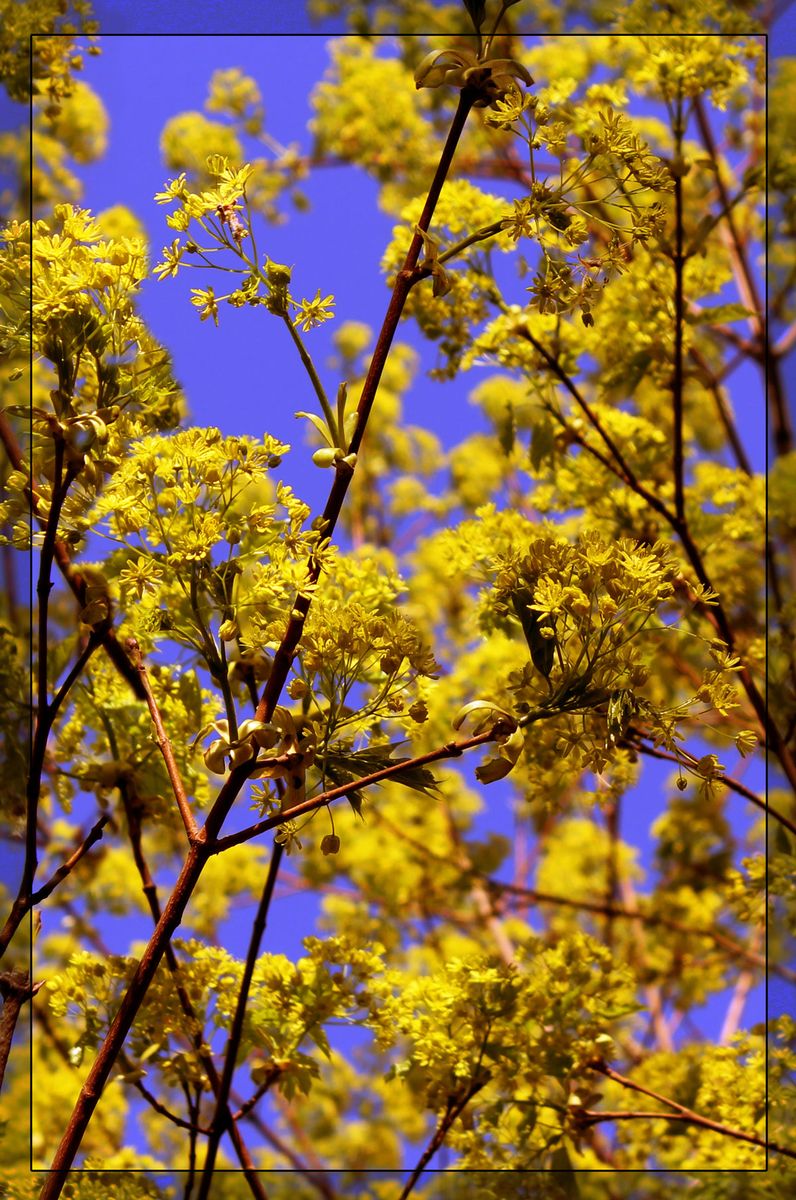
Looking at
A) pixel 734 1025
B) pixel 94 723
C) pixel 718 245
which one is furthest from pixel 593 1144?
pixel 718 245

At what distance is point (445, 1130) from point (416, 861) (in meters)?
1.02

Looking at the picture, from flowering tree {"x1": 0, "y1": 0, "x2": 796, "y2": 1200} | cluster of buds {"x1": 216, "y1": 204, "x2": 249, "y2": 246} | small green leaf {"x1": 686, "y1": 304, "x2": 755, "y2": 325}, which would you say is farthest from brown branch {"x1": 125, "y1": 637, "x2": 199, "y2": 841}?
small green leaf {"x1": 686, "y1": 304, "x2": 755, "y2": 325}

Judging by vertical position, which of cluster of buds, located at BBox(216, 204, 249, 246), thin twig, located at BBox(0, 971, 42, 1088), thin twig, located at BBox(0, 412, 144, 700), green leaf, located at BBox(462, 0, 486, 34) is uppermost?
green leaf, located at BBox(462, 0, 486, 34)

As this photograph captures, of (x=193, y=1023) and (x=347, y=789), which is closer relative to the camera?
(x=347, y=789)

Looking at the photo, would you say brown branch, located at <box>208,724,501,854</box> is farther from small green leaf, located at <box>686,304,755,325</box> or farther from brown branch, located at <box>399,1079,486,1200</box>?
small green leaf, located at <box>686,304,755,325</box>

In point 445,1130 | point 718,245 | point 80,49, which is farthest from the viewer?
point 718,245

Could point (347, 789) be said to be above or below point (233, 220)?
below

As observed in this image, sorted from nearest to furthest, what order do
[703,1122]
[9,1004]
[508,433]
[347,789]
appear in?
[347,789]
[9,1004]
[703,1122]
[508,433]

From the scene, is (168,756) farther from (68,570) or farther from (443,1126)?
(443,1126)

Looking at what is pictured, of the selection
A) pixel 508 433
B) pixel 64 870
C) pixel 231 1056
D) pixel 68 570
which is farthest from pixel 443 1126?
pixel 508 433

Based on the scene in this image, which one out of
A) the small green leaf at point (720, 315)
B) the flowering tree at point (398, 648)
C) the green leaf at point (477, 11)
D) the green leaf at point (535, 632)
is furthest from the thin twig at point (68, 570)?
the small green leaf at point (720, 315)

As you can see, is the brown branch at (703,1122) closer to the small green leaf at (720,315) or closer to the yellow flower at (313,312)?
the yellow flower at (313,312)

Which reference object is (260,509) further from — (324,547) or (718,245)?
(718,245)

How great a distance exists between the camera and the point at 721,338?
2.19 m
